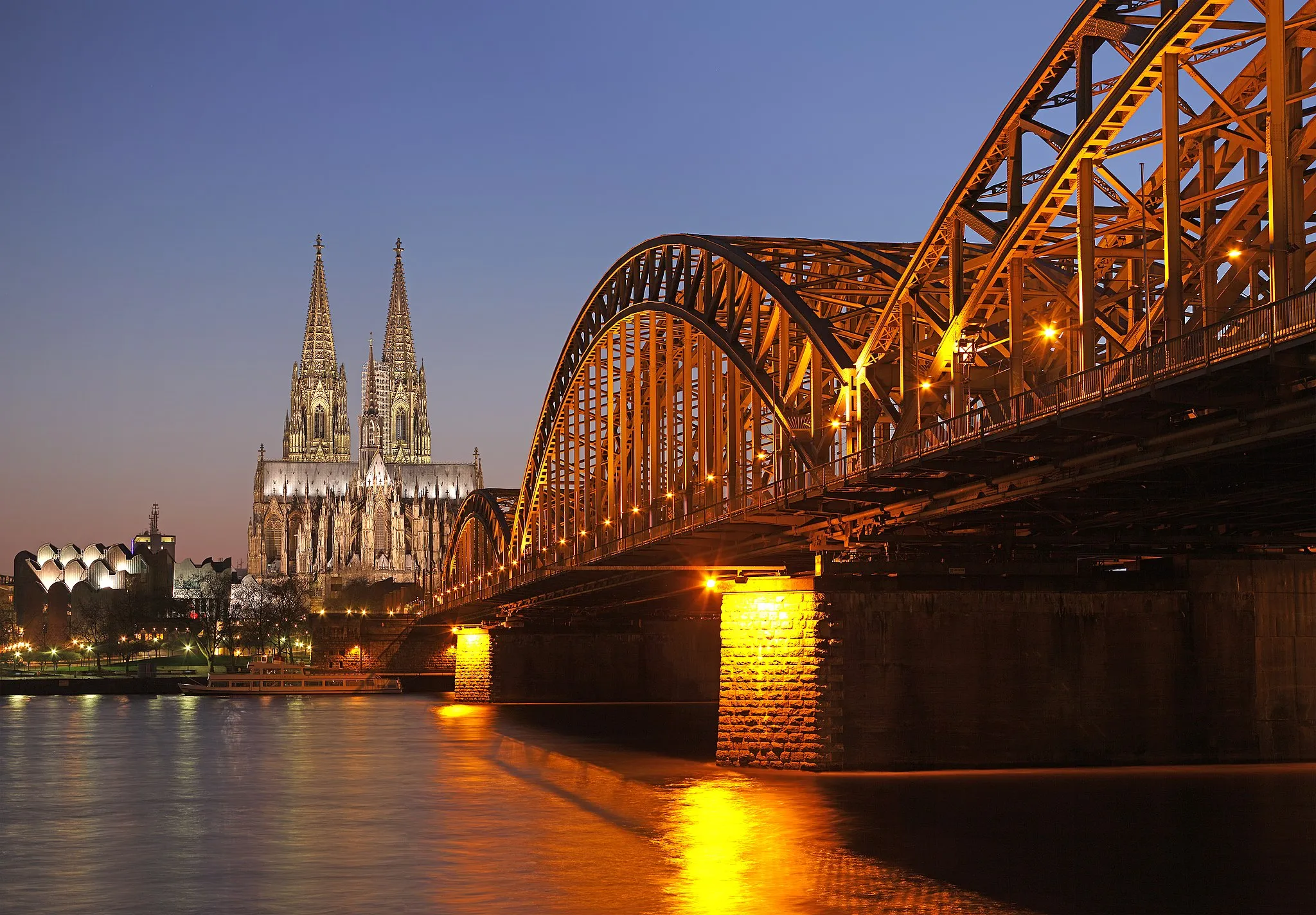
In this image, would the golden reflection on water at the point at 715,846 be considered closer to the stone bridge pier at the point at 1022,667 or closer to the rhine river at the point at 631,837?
the rhine river at the point at 631,837

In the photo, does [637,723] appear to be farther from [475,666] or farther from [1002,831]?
[1002,831]

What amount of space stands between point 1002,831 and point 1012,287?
1383 centimetres

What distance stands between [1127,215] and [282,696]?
11209 cm

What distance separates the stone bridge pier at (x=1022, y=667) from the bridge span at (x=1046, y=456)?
8 cm

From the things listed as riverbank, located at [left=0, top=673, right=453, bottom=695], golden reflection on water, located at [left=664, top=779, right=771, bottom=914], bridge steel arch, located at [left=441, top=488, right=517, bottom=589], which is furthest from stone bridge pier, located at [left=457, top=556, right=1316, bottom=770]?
riverbank, located at [left=0, top=673, right=453, bottom=695]

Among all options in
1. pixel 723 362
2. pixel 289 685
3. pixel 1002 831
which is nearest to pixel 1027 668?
pixel 1002 831

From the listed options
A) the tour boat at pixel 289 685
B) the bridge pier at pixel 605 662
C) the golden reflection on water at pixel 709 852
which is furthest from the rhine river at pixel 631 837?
the tour boat at pixel 289 685

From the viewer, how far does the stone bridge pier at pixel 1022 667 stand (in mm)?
48125

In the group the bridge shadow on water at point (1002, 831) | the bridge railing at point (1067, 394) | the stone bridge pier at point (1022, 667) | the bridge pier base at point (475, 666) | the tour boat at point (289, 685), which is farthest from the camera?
the tour boat at point (289, 685)

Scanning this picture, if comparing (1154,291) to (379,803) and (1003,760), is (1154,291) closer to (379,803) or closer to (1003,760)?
(1003,760)

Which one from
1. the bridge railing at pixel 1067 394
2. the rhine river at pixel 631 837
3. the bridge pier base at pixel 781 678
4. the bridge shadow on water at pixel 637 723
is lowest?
the bridge shadow on water at pixel 637 723

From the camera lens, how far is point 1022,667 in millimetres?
48812

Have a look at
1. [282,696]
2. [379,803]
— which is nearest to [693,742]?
[379,803]

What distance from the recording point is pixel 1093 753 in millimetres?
49188
